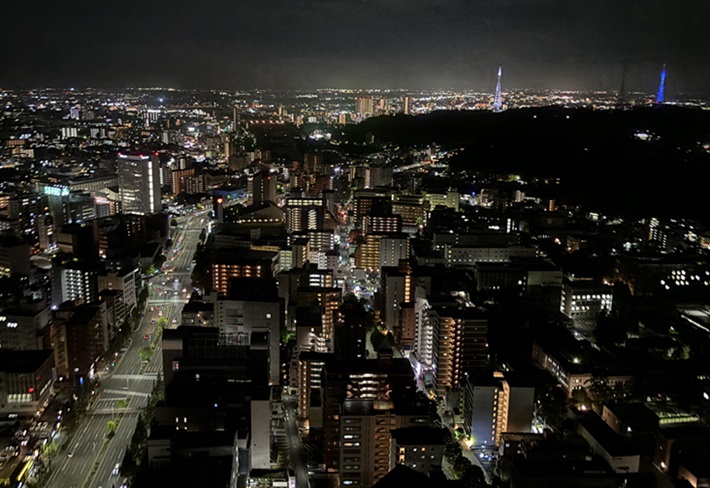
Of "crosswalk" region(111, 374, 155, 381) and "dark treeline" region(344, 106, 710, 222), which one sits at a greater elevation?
"dark treeline" region(344, 106, 710, 222)

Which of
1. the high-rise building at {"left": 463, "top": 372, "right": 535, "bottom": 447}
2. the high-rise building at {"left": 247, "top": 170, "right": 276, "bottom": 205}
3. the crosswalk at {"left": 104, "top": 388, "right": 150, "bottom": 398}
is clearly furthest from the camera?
the high-rise building at {"left": 247, "top": 170, "right": 276, "bottom": 205}

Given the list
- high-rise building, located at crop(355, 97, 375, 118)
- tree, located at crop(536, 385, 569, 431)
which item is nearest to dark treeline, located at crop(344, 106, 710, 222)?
tree, located at crop(536, 385, 569, 431)

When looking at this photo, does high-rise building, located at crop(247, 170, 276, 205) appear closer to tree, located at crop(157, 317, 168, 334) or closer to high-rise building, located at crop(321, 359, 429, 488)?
tree, located at crop(157, 317, 168, 334)

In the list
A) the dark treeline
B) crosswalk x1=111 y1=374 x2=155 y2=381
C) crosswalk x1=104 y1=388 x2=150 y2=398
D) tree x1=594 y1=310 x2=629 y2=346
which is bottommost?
crosswalk x1=104 y1=388 x2=150 y2=398

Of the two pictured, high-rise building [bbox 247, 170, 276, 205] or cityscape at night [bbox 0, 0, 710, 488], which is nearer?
cityscape at night [bbox 0, 0, 710, 488]

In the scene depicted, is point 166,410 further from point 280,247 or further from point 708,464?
point 280,247

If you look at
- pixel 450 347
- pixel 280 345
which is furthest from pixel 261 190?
pixel 450 347
